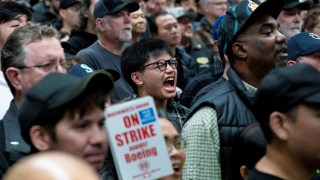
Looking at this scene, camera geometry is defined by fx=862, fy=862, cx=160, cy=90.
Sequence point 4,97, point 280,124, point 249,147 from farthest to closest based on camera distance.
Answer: point 4,97 < point 249,147 < point 280,124

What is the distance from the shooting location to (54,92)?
371cm

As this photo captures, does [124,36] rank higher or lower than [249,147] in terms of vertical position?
lower

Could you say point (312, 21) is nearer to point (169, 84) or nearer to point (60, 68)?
point (169, 84)

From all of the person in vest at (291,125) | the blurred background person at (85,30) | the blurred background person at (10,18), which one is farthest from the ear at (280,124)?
the blurred background person at (85,30)

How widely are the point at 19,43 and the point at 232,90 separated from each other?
4.63 ft

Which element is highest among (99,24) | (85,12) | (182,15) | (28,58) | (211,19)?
(28,58)

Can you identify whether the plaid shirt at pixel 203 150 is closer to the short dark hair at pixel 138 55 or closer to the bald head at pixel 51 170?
the short dark hair at pixel 138 55

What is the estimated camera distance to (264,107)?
4289 millimetres

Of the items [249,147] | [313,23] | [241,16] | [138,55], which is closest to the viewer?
[249,147]

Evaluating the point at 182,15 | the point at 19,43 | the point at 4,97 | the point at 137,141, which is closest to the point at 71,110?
the point at 137,141

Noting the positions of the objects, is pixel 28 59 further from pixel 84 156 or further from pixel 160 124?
pixel 84 156

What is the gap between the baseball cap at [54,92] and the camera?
144 inches

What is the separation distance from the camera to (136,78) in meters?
6.81

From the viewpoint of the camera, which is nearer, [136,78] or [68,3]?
[136,78]
